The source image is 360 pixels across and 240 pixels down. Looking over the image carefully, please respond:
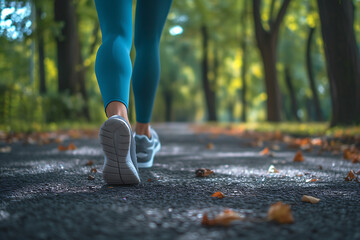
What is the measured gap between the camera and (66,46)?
1168 cm

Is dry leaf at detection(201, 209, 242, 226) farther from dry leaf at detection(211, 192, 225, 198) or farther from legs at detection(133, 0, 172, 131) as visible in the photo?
legs at detection(133, 0, 172, 131)

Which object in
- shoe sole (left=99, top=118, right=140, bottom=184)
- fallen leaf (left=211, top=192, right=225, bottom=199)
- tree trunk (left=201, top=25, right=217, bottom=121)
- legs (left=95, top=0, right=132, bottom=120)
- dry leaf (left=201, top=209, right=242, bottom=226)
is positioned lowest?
fallen leaf (left=211, top=192, right=225, bottom=199)

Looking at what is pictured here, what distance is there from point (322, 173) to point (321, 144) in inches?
125

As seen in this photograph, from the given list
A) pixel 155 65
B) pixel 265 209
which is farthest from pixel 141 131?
pixel 265 209

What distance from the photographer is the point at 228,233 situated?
1.13m

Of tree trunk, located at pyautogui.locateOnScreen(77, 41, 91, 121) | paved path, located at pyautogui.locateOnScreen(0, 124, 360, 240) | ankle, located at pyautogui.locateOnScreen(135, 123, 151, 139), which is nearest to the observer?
paved path, located at pyautogui.locateOnScreen(0, 124, 360, 240)

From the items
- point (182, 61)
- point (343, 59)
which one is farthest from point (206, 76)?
point (343, 59)

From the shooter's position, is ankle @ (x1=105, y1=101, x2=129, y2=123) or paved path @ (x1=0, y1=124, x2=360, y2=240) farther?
ankle @ (x1=105, y1=101, x2=129, y2=123)

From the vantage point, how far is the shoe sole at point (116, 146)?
1742 mm

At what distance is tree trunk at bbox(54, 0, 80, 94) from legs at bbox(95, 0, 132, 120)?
1028 cm

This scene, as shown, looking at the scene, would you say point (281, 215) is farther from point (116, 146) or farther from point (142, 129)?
point (142, 129)

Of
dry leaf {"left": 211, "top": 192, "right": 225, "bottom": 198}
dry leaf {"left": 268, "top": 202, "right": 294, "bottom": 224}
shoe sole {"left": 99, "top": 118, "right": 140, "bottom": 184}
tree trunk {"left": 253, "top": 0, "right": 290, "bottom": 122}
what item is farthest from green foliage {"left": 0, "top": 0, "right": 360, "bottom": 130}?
dry leaf {"left": 268, "top": 202, "right": 294, "bottom": 224}

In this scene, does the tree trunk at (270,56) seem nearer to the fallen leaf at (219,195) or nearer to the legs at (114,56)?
the legs at (114,56)

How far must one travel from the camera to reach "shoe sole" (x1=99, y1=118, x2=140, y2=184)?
68.6 inches
